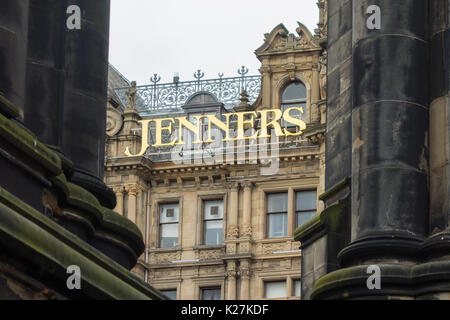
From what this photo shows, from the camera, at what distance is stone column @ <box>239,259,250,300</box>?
253 feet

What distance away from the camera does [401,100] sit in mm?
22328

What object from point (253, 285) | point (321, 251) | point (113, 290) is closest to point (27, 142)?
point (113, 290)

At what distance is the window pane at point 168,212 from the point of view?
81312mm

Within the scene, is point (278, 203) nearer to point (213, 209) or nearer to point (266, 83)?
point (213, 209)

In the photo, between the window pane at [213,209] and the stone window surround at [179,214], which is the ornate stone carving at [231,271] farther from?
the stone window surround at [179,214]

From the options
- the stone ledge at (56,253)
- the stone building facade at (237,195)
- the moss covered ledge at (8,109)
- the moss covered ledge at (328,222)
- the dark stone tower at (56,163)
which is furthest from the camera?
the stone building facade at (237,195)

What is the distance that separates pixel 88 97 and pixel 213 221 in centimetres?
5648

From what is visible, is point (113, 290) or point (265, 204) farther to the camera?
point (265, 204)

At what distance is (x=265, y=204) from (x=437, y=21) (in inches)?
2195

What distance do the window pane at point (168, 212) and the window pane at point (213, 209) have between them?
5.12ft

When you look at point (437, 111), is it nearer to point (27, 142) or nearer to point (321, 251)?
point (321, 251)

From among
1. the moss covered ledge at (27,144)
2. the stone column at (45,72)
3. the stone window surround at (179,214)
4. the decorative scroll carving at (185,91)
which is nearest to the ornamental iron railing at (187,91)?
the decorative scroll carving at (185,91)

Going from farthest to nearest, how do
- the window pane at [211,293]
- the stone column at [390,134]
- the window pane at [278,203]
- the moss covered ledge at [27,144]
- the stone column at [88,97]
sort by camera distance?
the window pane at [211,293], the window pane at [278,203], the stone column at [88,97], the stone column at [390,134], the moss covered ledge at [27,144]

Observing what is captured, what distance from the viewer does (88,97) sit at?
24031 mm
